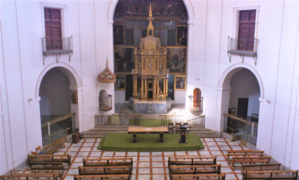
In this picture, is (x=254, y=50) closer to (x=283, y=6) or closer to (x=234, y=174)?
(x=283, y=6)

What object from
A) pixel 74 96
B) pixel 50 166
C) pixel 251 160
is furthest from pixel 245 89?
pixel 50 166

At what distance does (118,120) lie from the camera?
64.2 ft

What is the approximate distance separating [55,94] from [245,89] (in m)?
14.1

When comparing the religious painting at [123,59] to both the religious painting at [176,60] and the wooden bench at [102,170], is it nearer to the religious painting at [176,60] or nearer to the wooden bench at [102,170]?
the religious painting at [176,60]

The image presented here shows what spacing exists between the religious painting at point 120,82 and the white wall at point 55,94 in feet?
15.5

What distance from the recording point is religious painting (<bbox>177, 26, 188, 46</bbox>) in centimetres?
2273

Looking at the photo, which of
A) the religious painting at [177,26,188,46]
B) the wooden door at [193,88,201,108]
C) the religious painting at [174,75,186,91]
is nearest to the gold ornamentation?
the wooden door at [193,88,201,108]

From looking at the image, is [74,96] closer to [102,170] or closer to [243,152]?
[102,170]

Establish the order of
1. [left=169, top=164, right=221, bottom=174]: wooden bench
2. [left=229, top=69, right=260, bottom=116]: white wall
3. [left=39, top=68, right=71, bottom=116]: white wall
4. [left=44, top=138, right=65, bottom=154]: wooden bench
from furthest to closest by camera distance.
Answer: [left=229, top=69, right=260, bottom=116]: white wall, [left=39, top=68, right=71, bottom=116]: white wall, [left=44, top=138, right=65, bottom=154]: wooden bench, [left=169, top=164, right=221, bottom=174]: wooden bench

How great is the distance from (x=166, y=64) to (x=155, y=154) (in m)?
9.77

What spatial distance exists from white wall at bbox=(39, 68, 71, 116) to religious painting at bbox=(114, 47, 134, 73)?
493 cm

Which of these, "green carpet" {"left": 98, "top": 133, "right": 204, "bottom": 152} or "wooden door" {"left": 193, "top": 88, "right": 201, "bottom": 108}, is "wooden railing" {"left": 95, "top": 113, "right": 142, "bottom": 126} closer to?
"green carpet" {"left": 98, "top": 133, "right": 204, "bottom": 152}

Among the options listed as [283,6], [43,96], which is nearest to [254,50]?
[283,6]

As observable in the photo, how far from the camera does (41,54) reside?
14.7 meters
